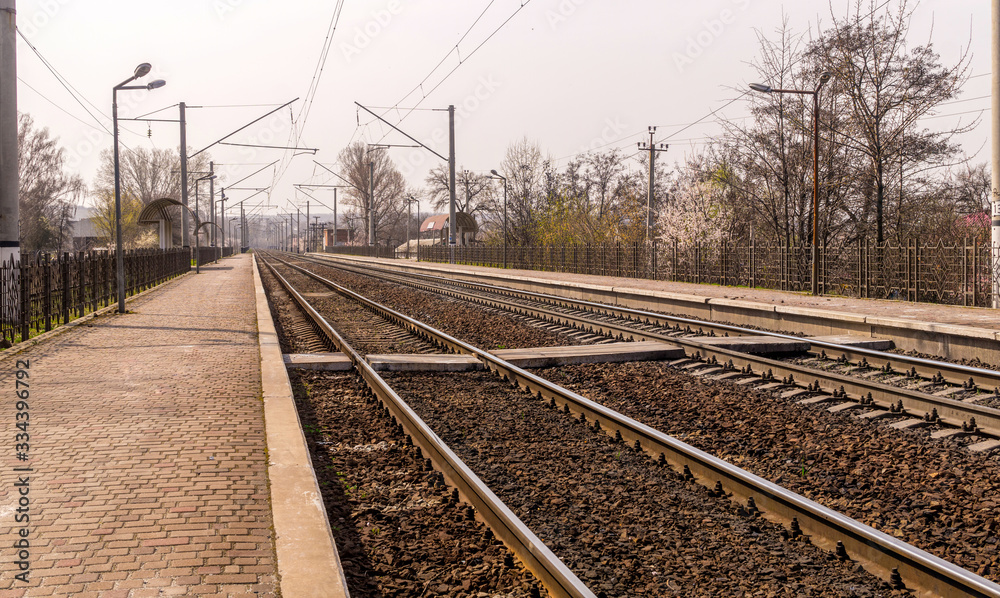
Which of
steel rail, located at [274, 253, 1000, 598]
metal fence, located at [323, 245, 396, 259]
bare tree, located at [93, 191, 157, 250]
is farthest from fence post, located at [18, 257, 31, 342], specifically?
metal fence, located at [323, 245, 396, 259]

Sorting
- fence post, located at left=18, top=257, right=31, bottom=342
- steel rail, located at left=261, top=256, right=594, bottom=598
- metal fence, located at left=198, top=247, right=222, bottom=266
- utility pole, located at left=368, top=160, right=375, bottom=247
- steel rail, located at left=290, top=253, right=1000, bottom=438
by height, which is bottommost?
steel rail, located at left=261, top=256, right=594, bottom=598

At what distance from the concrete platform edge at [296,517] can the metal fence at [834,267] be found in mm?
14560

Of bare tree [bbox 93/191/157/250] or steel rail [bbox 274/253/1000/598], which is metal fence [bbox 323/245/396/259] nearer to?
bare tree [bbox 93/191/157/250]

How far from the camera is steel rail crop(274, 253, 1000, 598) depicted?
3.67m

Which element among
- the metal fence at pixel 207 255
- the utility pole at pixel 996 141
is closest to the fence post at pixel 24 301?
the utility pole at pixel 996 141

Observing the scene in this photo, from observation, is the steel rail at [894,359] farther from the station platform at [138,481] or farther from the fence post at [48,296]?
the fence post at [48,296]

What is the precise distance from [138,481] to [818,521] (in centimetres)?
412

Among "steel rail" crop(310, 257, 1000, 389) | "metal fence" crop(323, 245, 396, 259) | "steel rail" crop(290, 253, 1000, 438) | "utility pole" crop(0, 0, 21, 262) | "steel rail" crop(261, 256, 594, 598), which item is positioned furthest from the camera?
"metal fence" crop(323, 245, 396, 259)

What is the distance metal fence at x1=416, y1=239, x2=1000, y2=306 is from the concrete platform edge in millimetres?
14560

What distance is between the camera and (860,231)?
95.9 ft

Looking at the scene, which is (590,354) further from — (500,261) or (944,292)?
(500,261)

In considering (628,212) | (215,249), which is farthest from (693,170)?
(215,249)

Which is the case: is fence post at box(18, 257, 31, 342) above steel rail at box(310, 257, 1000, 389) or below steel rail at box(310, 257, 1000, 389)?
above

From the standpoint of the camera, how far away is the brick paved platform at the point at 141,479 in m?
3.70
